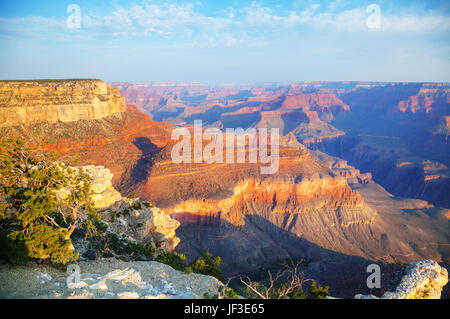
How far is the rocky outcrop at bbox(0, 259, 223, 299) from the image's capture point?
1042 centimetres

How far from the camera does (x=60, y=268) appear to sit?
12.8m

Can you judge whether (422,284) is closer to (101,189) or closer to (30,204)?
(30,204)

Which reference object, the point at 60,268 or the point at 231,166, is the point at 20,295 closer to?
the point at 60,268

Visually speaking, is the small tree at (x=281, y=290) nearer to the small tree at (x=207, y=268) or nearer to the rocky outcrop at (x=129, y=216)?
the small tree at (x=207, y=268)

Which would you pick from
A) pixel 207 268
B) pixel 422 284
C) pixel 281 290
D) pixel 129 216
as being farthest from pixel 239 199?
pixel 422 284

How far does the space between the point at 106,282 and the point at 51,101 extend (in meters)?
52.4

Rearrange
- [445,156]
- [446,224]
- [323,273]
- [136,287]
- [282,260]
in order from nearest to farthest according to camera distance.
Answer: [136,287]
[323,273]
[282,260]
[446,224]
[445,156]

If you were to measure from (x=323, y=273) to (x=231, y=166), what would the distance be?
80.4ft

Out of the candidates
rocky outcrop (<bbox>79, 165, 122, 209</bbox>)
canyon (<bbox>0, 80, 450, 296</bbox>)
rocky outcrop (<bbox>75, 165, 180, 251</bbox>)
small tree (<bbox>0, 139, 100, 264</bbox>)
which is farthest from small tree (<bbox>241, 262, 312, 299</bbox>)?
rocky outcrop (<bbox>79, 165, 122, 209</bbox>)

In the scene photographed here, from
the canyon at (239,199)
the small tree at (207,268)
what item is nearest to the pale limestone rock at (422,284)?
the canyon at (239,199)

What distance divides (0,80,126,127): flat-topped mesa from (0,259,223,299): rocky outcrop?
42089 mm

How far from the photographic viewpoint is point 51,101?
51.3 metres

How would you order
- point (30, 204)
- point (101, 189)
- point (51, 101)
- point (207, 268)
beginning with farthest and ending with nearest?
1. point (51, 101)
2. point (101, 189)
3. point (207, 268)
4. point (30, 204)

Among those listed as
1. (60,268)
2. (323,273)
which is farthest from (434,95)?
(60,268)
